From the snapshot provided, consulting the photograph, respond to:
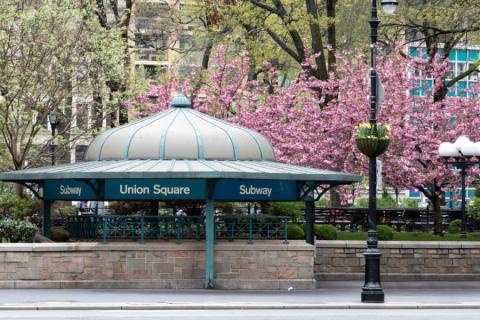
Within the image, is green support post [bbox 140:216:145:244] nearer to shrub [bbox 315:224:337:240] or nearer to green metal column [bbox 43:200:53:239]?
green metal column [bbox 43:200:53:239]

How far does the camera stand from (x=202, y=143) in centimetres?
2953

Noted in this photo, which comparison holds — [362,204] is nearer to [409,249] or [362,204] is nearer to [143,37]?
[143,37]

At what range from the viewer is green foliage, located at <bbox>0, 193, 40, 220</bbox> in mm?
33906

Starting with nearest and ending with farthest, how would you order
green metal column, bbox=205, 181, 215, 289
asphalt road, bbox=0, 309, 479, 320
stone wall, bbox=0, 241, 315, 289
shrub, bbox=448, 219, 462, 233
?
asphalt road, bbox=0, 309, 479, 320, stone wall, bbox=0, 241, 315, 289, green metal column, bbox=205, 181, 215, 289, shrub, bbox=448, 219, 462, 233

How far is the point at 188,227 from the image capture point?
96.0 feet

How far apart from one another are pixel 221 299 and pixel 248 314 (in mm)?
2896

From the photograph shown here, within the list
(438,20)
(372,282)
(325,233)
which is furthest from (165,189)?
(438,20)

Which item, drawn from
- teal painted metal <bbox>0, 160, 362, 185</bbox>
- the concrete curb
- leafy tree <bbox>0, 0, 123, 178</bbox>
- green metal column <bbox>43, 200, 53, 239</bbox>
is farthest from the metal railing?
the concrete curb

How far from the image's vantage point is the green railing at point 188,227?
28.9 metres

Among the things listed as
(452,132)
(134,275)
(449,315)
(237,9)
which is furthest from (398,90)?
(449,315)

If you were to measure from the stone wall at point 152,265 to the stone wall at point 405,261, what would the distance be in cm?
346

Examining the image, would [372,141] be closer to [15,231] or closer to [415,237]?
[15,231]

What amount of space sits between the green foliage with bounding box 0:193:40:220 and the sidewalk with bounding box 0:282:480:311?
745 centimetres

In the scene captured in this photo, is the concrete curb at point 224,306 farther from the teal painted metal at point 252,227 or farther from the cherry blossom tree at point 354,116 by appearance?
the cherry blossom tree at point 354,116
